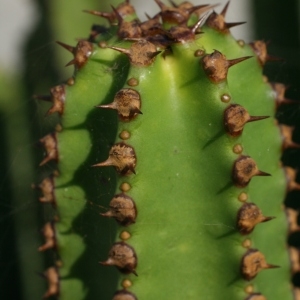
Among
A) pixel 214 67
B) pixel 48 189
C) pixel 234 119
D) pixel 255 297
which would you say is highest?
pixel 214 67

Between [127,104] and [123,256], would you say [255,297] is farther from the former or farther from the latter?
[127,104]

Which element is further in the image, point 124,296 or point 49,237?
point 49,237

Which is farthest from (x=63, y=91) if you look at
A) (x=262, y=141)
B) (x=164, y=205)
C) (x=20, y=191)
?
(x=20, y=191)

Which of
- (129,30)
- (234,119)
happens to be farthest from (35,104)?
(234,119)

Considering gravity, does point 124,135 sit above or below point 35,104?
below

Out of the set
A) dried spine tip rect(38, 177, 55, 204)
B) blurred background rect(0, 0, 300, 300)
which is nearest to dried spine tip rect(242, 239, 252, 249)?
dried spine tip rect(38, 177, 55, 204)

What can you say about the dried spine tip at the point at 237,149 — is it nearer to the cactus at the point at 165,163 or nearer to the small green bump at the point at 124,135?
the cactus at the point at 165,163

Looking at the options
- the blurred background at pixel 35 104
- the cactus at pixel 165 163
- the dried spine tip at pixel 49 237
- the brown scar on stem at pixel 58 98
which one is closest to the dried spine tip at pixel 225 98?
the cactus at pixel 165 163
